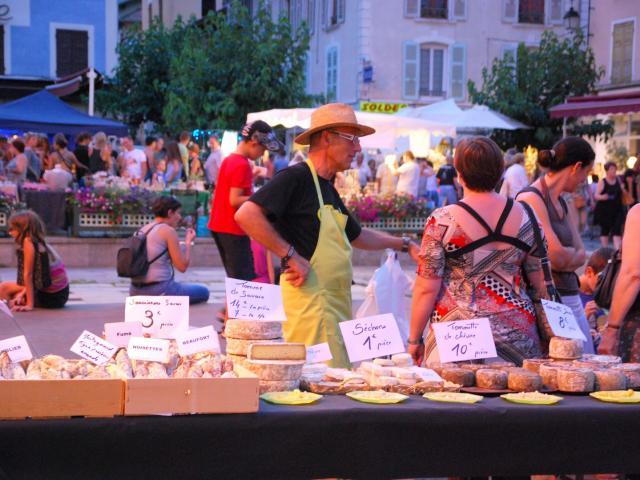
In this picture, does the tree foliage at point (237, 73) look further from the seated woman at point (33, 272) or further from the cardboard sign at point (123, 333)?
the cardboard sign at point (123, 333)

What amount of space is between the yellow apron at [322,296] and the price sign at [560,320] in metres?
1.05

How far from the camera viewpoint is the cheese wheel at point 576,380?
153 inches

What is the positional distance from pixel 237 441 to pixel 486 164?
175cm

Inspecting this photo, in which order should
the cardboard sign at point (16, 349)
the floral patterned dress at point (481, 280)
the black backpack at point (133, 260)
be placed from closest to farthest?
the cardboard sign at point (16, 349) → the floral patterned dress at point (481, 280) → the black backpack at point (133, 260)

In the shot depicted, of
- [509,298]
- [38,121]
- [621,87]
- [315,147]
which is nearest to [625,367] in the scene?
[509,298]

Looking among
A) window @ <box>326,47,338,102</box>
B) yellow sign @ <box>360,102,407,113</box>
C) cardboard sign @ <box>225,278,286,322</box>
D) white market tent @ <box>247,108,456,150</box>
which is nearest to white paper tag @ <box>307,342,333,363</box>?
cardboard sign @ <box>225,278,286,322</box>

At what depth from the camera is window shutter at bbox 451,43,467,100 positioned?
119 ft

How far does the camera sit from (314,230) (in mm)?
4996

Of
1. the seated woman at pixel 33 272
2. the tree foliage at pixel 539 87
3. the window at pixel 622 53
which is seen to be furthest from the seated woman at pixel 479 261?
the window at pixel 622 53

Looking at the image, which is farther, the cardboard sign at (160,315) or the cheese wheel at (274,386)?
the cardboard sign at (160,315)

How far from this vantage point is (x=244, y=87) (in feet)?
91.5

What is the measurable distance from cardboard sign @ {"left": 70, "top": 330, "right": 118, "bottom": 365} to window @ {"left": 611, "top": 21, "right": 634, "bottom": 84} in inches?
1270

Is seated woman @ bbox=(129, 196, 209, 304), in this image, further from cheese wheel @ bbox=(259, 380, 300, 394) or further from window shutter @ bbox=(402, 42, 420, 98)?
window shutter @ bbox=(402, 42, 420, 98)

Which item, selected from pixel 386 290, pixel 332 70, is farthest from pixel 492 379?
pixel 332 70
